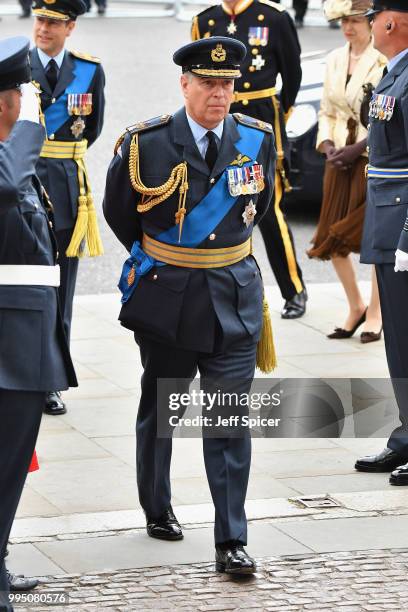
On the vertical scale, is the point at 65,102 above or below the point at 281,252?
above

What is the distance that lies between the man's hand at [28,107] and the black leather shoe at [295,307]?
4.90 meters

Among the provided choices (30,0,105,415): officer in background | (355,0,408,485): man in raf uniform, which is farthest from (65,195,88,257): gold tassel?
(355,0,408,485): man in raf uniform

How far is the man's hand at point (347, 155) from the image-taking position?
29.8 feet

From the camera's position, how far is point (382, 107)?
6836mm

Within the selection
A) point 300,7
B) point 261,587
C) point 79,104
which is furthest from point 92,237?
point 300,7

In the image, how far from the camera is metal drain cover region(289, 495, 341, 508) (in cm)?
661

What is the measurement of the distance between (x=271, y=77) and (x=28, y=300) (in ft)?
16.2

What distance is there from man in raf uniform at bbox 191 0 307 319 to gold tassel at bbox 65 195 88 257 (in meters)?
1.96

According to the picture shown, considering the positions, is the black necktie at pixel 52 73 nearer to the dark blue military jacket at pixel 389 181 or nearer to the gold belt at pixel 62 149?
the gold belt at pixel 62 149

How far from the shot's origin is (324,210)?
9.46 m

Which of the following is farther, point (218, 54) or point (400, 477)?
point (400, 477)

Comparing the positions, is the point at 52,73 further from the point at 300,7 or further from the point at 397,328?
the point at 300,7

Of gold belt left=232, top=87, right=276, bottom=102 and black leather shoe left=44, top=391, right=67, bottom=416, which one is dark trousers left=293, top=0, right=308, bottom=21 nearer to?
gold belt left=232, top=87, right=276, bottom=102

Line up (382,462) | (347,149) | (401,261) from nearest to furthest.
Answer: (401,261)
(382,462)
(347,149)
